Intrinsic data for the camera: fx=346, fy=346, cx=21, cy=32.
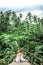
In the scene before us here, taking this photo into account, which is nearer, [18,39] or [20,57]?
[20,57]

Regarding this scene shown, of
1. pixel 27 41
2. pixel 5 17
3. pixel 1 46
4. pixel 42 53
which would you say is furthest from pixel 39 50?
pixel 5 17

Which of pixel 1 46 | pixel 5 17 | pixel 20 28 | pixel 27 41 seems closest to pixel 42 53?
pixel 27 41

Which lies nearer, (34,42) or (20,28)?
(34,42)

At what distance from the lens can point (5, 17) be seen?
37.1 m

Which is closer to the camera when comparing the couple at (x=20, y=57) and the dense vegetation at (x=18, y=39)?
the couple at (x=20, y=57)

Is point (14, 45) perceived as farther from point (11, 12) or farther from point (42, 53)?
point (11, 12)

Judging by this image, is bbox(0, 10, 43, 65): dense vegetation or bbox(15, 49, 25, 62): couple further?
bbox(0, 10, 43, 65): dense vegetation

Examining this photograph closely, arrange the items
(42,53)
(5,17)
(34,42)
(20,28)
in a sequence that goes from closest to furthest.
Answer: (42,53) < (34,42) < (20,28) < (5,17)

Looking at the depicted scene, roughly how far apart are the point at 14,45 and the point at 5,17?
468 inches

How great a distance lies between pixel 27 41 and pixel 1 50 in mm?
2141

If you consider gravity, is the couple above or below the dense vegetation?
above

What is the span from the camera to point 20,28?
104 feet

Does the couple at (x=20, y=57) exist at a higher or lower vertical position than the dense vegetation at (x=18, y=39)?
higher

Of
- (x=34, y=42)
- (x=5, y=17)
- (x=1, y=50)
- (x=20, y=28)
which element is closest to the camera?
(x=34, y=42)
